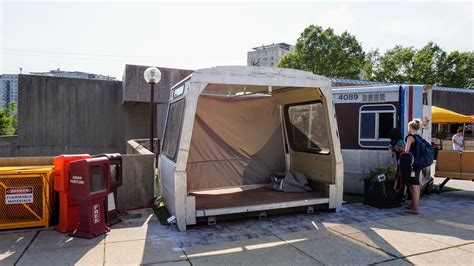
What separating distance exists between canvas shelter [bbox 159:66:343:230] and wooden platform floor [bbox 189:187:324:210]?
0.02 metres

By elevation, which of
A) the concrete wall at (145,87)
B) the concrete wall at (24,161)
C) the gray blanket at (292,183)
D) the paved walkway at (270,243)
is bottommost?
the paved walkway at (270,243)

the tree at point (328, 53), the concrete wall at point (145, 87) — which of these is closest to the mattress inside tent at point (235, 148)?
the concrete wall at point (145, 87)

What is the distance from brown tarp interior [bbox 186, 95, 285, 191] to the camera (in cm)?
761

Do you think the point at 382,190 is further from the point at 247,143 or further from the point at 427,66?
the point at 427,66

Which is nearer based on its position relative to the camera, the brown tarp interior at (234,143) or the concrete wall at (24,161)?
the concrete wall at (24,161)

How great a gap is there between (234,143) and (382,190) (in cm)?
331

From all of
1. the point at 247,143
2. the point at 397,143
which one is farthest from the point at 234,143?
the point at 397,143

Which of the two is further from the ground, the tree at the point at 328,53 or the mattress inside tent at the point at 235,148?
the tree at the point at 328,53

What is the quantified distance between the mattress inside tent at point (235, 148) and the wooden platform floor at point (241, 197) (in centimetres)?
2

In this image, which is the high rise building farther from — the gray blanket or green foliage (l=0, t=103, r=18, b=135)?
the gray blanket

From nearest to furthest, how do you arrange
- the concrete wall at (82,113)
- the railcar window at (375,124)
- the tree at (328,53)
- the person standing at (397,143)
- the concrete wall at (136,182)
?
the concrete wall at (136,182) → the person standing at (397,143) → the railcar window at (375,124) → the concrete wall at (82,113) → the tree at (328,53)

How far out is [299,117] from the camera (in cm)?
784

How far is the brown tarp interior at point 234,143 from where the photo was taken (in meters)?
7.61

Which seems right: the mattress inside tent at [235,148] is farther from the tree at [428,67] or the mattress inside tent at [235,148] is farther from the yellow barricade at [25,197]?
the tree at [428,67]
